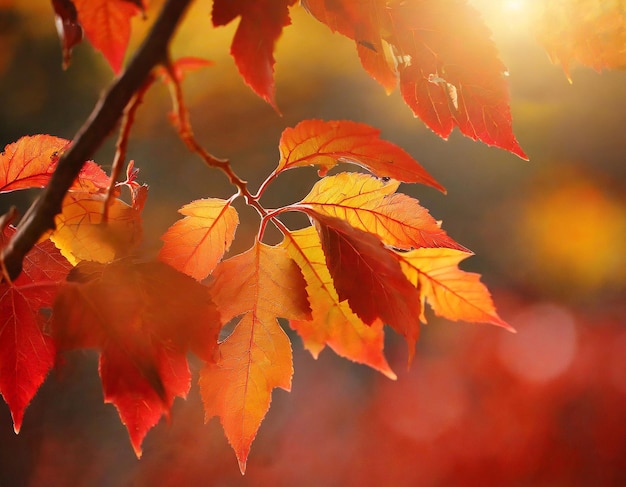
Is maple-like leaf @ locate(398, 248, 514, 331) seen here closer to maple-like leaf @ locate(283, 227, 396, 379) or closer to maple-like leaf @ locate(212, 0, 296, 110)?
maple-like leaf @ locate(283, 227, 396, 379)

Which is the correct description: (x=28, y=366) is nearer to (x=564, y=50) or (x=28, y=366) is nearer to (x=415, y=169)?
(x=415, y=169)

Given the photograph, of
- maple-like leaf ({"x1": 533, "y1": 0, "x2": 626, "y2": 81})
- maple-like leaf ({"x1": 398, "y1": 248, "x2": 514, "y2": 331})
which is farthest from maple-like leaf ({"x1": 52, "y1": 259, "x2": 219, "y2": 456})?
maple-like leaf ({"x1": 533, "y1": 0, "x2": 626, "y2": 81})

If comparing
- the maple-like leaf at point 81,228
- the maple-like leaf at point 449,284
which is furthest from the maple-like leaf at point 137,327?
the maple-like leaf at point 449,284

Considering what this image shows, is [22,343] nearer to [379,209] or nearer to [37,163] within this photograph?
[37,163]

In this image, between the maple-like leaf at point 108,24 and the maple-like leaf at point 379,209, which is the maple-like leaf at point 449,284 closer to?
the maple-like leaf at point 379,209

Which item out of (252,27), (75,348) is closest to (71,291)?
(75,348)

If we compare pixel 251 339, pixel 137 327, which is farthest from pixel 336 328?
pixel 137 327
